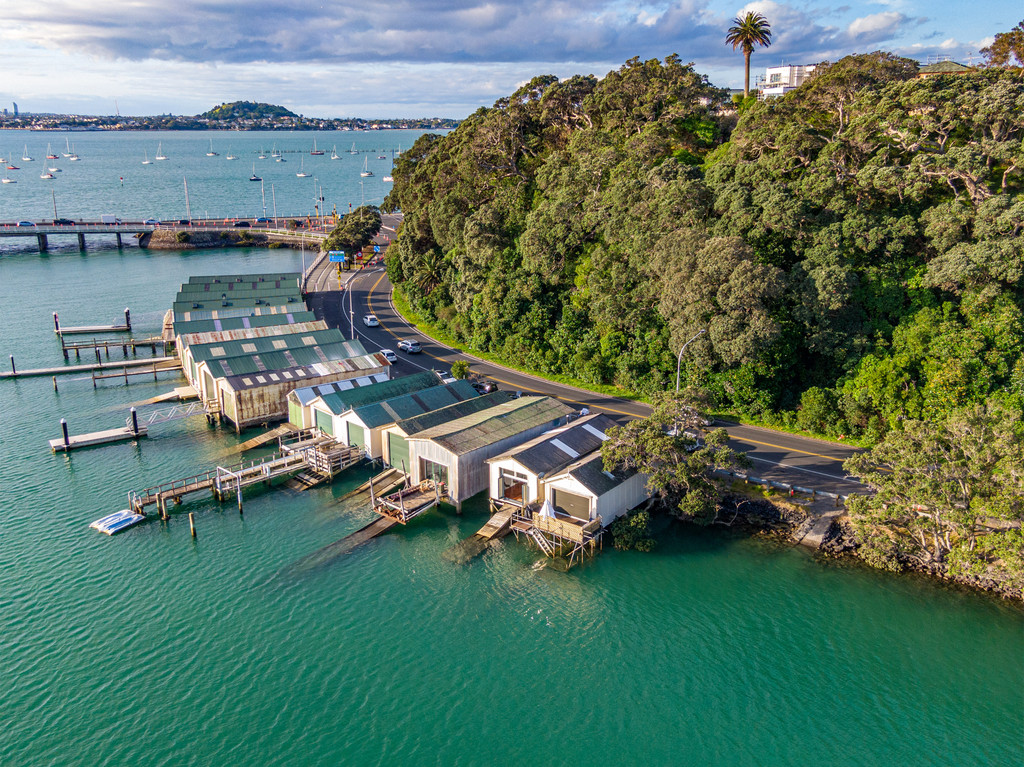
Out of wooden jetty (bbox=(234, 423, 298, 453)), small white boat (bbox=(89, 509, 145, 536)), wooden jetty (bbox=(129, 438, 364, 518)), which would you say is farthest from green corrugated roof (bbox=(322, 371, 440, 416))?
small white boat (bbox=(89, 509, 145, 536))

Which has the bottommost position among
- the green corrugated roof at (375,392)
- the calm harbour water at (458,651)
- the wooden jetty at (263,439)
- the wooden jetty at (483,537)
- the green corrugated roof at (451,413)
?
the calm harbour water at (458,651)

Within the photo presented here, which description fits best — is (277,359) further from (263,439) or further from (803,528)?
(803,528)

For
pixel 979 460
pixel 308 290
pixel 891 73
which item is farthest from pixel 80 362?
pixel 891 73

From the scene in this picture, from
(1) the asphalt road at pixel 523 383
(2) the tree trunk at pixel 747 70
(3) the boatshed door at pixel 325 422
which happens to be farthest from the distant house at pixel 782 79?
(3) the boatshed door at pixel 325 422

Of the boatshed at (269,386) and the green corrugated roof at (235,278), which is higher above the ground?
the green corrugated roof at (235,278)

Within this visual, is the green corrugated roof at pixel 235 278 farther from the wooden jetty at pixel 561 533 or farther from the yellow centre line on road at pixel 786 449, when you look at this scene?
the yellow centre line on road at pixel 786 449

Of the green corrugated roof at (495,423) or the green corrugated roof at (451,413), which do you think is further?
the green corrugated roof at (451,413)

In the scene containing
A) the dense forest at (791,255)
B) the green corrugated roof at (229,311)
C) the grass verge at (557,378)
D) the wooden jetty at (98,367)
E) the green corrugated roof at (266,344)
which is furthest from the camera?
the green corrugated roof at (229,311)
